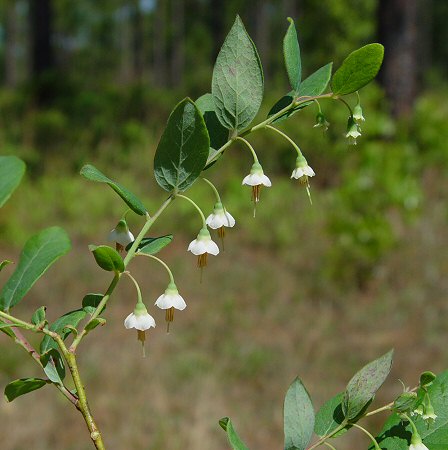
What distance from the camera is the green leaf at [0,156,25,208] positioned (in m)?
0.57

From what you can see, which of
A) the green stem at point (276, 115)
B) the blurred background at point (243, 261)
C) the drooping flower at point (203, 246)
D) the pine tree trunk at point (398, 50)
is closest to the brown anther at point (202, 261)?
the drooping flower at point (203, 246)

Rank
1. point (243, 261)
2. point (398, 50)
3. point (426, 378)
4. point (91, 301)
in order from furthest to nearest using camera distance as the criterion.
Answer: point (398, 50)
point (243, 261)
point (91, 301)
point (426, 378)

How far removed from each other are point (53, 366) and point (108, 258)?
10cm

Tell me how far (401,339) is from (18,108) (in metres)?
4.66

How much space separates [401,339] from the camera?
3607mm

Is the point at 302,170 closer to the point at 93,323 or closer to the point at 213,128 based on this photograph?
the point at 213,128

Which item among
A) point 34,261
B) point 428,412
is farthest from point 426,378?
point 34,261

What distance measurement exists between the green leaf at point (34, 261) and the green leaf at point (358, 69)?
25 cm

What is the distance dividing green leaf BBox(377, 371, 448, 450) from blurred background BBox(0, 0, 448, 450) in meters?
2.47

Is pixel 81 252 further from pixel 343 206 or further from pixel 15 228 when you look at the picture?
pixel 343 206

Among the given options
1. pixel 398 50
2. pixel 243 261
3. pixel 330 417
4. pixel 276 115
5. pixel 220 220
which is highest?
pixel 276 115

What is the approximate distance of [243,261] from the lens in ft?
15.2

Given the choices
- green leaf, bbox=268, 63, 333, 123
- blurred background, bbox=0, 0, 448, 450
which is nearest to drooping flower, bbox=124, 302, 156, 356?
green leaf, bbox=268, 63, 333, 123

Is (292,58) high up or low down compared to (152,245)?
up
